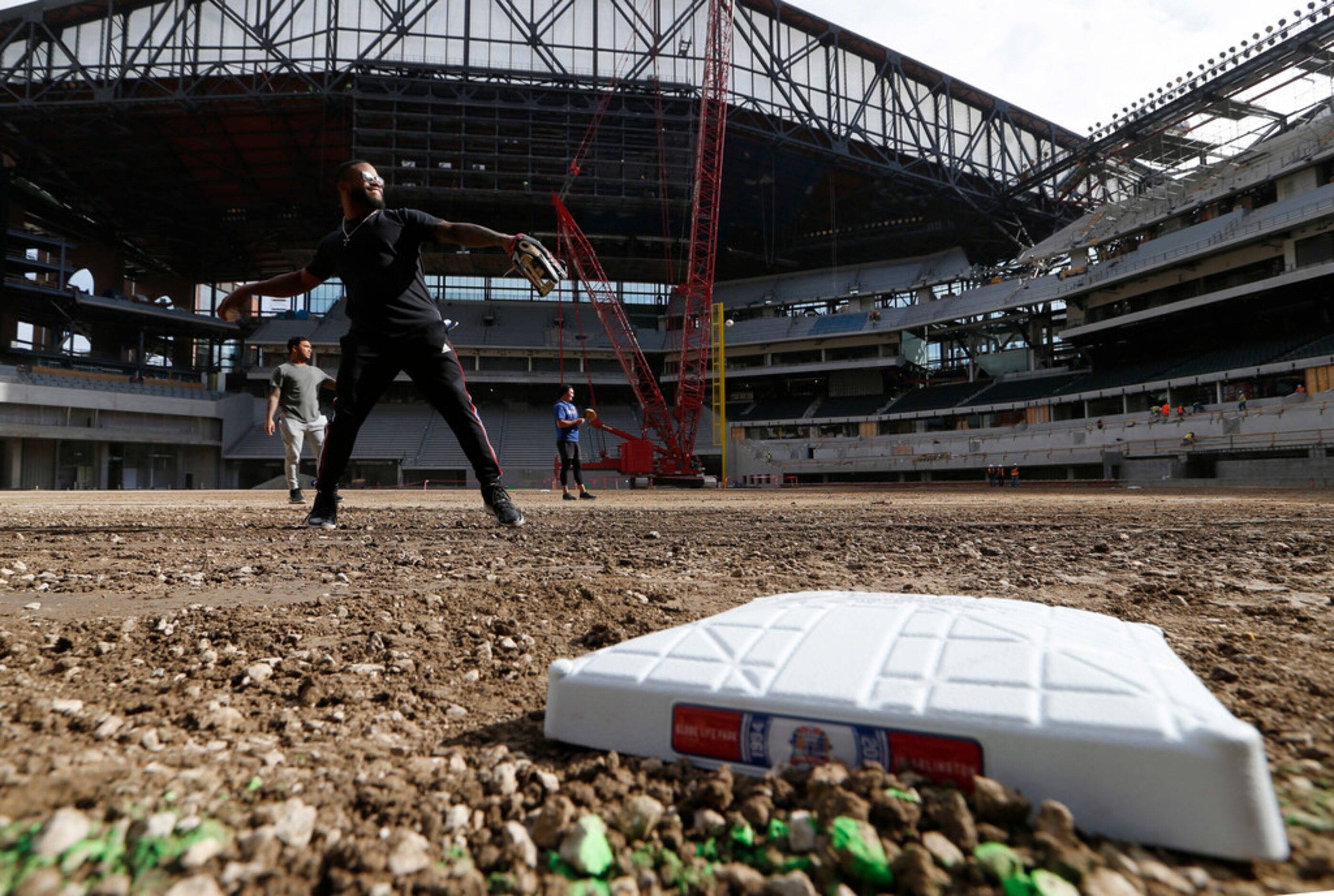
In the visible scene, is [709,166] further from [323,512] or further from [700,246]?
[323,512]

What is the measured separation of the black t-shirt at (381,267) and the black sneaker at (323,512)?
139 cm

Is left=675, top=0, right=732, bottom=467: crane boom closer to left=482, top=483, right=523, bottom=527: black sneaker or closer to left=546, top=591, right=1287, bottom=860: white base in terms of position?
left=482, top=483, right=523, bottom=527: black sneaker

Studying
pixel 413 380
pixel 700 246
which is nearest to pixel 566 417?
pixel 413 380

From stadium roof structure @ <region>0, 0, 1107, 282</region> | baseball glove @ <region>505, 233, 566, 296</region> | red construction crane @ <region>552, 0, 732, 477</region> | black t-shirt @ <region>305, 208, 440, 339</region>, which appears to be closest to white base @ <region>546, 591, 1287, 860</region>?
baseball glove @ <region>505, 233, 566, 296</region>

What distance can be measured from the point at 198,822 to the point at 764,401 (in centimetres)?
4399

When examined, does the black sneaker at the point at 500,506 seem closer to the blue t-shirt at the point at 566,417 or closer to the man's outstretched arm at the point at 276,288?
the man's outstretched arm at the point at 276,288

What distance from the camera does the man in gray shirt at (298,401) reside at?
Result: 747cm

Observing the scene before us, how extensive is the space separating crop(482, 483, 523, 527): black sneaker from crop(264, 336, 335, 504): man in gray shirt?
3783 millimetres

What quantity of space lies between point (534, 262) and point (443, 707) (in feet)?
9.84

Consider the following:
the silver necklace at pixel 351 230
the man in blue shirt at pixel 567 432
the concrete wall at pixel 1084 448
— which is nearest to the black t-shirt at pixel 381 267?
the silver necklace at pixel 351 230

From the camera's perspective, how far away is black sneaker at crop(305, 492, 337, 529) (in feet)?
16.3

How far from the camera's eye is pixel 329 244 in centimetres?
412

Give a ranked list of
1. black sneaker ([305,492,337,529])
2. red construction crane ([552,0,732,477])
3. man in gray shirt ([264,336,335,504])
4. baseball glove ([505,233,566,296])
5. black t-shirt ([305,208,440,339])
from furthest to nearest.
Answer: red construction crane ([552,0,732,477]), man in gray shirt ([264,336,335,504]), black sneaker ([305,492,337,529]), black t-shirt ([305,208,440,339]), baseball glove ([505,233,566,296])

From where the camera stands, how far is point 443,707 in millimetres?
1455
